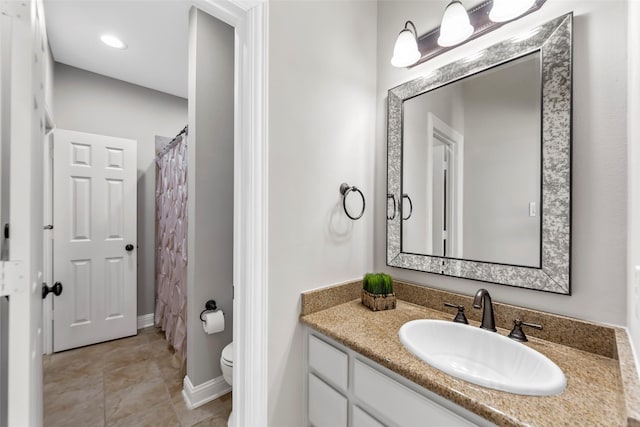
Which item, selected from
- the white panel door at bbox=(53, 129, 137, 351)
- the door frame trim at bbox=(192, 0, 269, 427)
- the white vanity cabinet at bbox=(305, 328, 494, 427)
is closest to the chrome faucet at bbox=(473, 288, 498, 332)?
the white vanity cabinet at bbox=(305, 328, 494, 427)

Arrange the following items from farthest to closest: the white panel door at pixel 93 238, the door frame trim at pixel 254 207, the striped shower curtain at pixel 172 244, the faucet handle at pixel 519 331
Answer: the white panel door at pixel 93 238 < the striped shower curtain at pixel 172 244 < the door frame trim at pixel 254 207 < the faucet handle at pixel 519 331

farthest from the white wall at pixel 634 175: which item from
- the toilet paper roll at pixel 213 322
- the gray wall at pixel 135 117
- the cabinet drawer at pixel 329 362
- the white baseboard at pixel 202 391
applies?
the gray wall at pixel 135 117

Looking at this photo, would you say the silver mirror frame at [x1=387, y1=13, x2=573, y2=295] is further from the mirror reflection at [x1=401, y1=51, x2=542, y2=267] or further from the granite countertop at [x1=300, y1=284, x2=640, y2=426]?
the granite countertop at [x1=300, y1=284, x2=640, y2=426]

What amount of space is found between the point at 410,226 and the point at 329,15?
115cm

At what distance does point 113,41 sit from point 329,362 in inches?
115

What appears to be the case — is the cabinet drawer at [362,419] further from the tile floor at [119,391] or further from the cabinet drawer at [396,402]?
the tile floor at [119,391]

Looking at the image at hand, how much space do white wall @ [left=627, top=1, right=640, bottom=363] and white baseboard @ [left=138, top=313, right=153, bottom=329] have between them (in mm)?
3661

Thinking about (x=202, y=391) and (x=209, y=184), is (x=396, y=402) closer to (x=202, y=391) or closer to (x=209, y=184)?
(x=202, y=391)

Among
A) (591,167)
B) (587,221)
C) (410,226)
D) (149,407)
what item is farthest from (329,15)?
(149,407)

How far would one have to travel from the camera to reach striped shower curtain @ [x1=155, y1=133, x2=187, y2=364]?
209cm

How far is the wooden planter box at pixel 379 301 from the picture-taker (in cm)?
129

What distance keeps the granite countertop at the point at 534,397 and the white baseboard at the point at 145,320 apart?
2679mm

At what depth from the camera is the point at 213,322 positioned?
5.55 feet

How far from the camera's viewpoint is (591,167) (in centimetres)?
92
